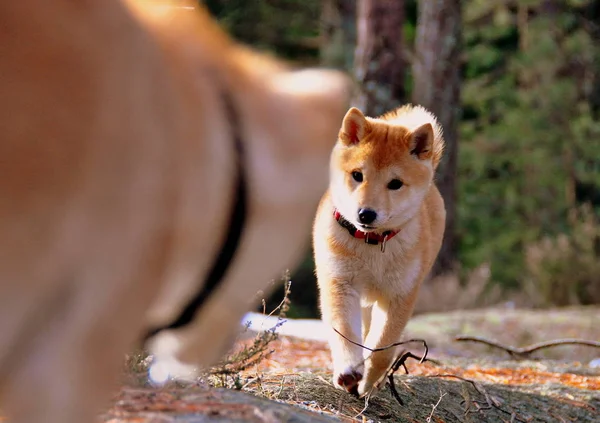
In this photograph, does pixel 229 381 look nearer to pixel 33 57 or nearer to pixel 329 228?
pixel 329 228

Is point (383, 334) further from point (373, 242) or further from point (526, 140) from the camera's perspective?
point (526, 140)

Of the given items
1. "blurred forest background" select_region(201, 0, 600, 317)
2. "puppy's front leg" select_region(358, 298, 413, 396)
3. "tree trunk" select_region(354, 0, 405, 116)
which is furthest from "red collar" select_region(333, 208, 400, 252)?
"blurred forest background" select_region(201, 0, 600, 317)

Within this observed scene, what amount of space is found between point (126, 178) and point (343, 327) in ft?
9.08

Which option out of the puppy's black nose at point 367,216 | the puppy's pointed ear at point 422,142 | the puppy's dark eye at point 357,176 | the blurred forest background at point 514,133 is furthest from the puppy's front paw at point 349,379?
the blurred forest background at point 514,133

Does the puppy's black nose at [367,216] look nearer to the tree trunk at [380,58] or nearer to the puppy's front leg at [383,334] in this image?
the puppy's front leg at [383,334]

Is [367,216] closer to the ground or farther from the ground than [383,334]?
farther from the ground

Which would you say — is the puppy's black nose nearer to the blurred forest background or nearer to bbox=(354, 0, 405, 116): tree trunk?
bbox=(354, 0, 405, 116): tree trunk

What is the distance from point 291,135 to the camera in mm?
1833

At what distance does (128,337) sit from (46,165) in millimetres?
407

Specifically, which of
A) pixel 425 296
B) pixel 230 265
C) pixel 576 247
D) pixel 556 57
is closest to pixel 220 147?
pixel 230 265

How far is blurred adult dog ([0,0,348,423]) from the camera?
5.05ft

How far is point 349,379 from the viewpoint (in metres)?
4.19

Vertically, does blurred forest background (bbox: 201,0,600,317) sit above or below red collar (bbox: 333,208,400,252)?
below

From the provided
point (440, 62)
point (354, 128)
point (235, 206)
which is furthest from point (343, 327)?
point (440, 62)
